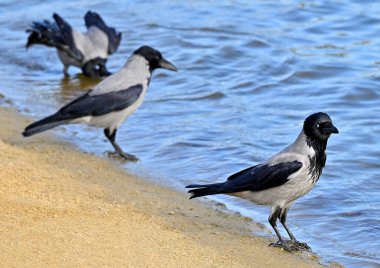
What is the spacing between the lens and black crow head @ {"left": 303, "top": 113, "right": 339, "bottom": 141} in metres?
6.72

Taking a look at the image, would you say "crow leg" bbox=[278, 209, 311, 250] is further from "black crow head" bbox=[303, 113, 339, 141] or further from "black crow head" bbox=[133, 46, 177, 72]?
"black crow head" bbox=[133, 46, 177, 72]

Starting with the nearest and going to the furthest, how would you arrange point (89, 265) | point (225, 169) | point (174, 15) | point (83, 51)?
point (89, 265) < point (225, 169) < point (83, 51) < point (174, 15)

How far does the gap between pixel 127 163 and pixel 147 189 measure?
3.35 ft

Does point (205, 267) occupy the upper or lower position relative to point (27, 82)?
upper

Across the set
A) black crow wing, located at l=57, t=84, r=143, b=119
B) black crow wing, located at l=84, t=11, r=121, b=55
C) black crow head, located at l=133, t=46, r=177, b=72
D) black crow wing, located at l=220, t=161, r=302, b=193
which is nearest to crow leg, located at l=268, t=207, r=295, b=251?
black crow wing, located at l=220, t=161, r=302, b=193

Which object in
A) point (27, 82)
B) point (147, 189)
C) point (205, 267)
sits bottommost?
point (27, 82)

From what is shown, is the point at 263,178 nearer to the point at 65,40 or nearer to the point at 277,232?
the point at 277,232

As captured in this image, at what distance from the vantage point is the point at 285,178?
21.5 feet

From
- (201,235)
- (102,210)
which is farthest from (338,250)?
(102,210)

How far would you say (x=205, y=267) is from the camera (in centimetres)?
557

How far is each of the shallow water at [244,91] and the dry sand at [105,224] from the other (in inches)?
18.2

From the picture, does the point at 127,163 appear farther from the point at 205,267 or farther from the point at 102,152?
the point at 205,267

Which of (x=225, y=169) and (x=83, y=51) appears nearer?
(x=225, y=169)

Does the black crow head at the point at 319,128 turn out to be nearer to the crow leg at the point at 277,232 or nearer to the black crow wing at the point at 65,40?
the crow leg at the point at 277,232
